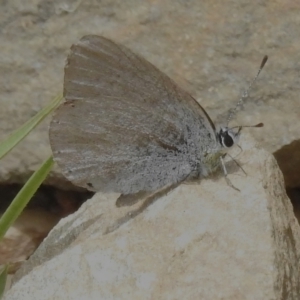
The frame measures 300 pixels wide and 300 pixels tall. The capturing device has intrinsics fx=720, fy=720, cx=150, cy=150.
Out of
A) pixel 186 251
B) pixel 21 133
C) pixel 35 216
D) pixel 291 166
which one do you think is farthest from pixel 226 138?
pixel 35 216

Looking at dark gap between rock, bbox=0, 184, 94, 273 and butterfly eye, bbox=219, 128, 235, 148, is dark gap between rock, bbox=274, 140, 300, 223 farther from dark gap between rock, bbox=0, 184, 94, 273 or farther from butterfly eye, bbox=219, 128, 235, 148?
dark gap between rock, bbox=0, 184, 94, 273

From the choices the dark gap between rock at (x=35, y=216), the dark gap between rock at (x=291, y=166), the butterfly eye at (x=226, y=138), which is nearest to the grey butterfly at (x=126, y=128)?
the butterfly eye at (x=226, y=138)

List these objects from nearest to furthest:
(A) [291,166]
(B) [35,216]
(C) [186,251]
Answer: (C) [186,251]
(A) [291,166]
(B) [35,216]

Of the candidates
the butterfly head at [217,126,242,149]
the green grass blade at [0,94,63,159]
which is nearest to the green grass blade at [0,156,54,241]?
the green grass blade at [0,94,63,159]

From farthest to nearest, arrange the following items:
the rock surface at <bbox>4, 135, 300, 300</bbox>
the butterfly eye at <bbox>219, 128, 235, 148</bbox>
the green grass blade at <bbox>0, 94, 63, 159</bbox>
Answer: the green grass blade at <bbox>0, 94, 63, 159</bbox> → the butterfly eye at <bbox>219, 128, 235, 148</bbox> → the rock surface at <bbox>4, 135, 300, 300</bbox>

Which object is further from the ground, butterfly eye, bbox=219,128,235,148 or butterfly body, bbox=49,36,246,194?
butterfly body, bbox=49,36,246,194

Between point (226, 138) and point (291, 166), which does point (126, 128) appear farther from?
point (291, 166)
